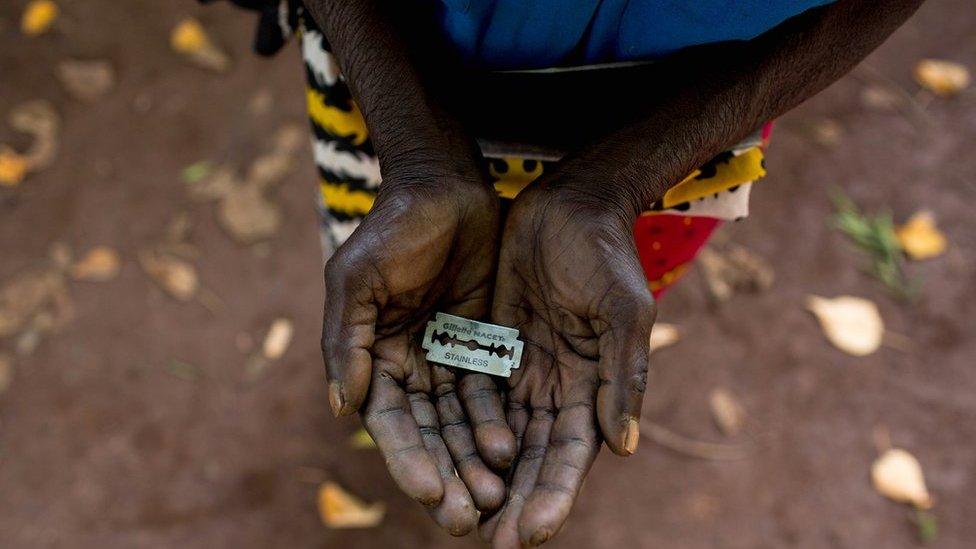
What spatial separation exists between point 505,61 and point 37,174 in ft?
7.62

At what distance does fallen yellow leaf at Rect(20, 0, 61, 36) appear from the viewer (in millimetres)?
3303

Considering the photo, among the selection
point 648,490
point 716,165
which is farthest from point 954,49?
point 716,165

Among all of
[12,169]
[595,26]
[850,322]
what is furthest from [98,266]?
[850,322]

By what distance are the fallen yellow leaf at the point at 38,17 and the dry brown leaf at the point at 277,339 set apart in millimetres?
1663

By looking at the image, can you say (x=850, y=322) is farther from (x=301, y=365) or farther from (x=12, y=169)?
(x=12, y=169)

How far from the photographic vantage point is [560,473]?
1274 millimetres

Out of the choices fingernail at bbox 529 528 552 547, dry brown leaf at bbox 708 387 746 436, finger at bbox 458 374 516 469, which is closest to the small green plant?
dry brown leaf at bbox 708 387 746 436

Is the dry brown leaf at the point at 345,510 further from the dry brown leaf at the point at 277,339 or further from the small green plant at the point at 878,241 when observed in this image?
the small green plant at the point at 878,241

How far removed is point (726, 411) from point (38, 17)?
3.02 metres

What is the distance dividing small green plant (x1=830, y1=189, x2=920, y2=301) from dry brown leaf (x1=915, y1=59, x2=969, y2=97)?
→ 0.68 m

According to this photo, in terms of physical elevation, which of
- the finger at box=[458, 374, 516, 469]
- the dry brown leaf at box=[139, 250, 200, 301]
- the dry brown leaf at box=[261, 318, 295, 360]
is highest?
the finger at box=[458, 374, 516, 469]

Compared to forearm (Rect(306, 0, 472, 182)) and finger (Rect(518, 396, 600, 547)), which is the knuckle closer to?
finger (Rect(518, 396, 600, 547))

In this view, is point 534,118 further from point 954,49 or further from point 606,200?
point 954,49

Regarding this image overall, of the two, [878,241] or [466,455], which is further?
[878,241]
